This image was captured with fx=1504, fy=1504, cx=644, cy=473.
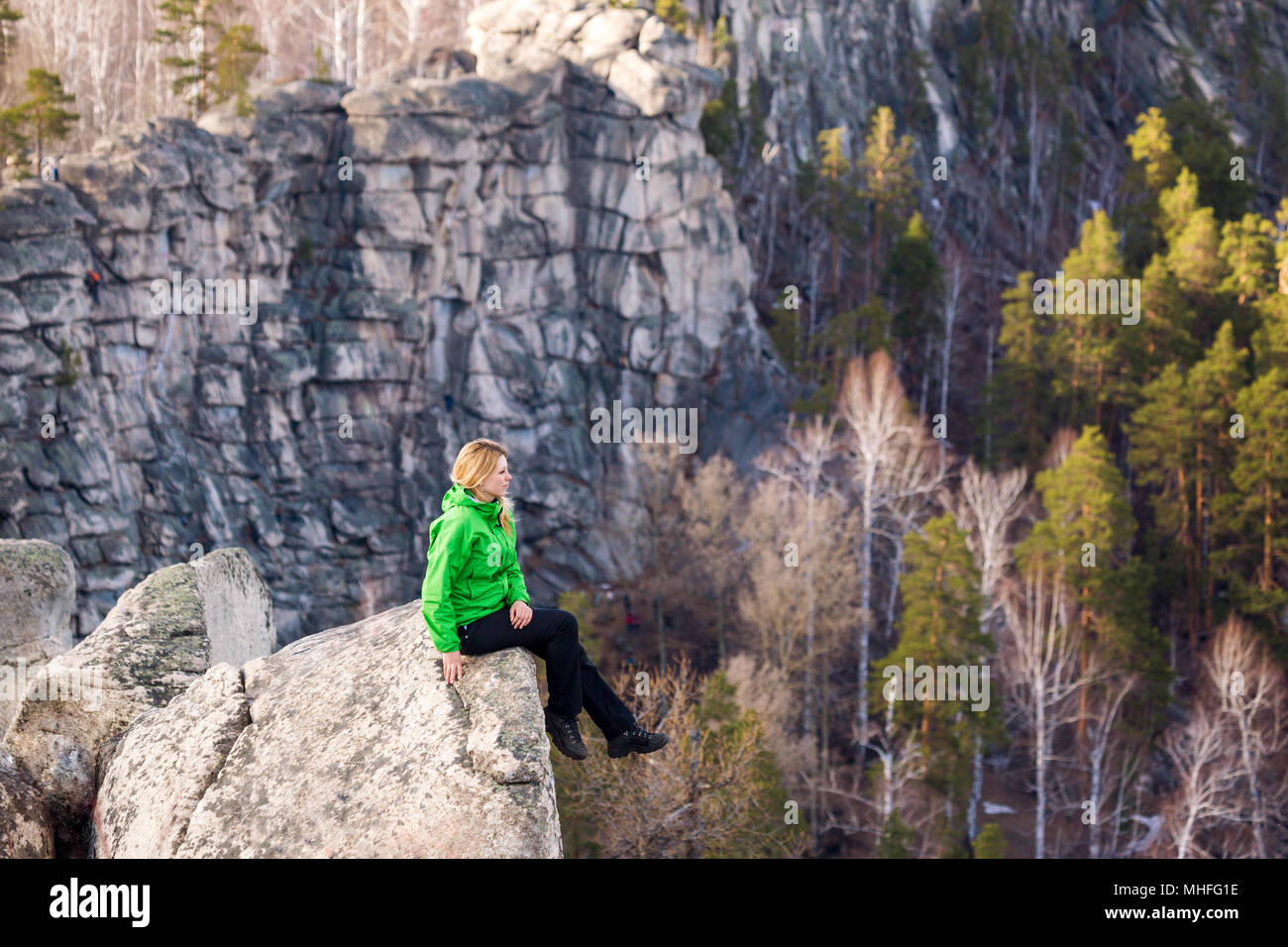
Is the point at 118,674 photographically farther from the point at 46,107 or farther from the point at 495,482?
the point at 46,107

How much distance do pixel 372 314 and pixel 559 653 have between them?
44500 millimetres

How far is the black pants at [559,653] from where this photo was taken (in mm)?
8297

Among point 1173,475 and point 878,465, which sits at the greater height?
point 878,465

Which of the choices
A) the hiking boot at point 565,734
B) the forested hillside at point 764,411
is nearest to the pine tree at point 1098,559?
the forested hillside at point 764,411

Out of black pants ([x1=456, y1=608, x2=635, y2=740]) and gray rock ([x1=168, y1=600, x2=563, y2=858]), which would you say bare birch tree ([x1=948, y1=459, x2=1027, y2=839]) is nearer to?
black pants ([x1=456, y1=608, x2=635, y2=740])

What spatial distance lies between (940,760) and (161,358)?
84.1ft

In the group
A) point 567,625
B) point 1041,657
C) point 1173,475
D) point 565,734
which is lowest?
point 1041,657

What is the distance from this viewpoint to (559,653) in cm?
853

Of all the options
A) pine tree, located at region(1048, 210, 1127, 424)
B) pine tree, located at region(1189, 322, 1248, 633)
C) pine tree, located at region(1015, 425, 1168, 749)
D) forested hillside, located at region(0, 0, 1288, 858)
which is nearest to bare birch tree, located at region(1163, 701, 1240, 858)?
forested hillside, located at region(0, 0, 1288, 858)

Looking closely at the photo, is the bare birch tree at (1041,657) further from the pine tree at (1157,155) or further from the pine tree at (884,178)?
the pine tree at (1157,155)

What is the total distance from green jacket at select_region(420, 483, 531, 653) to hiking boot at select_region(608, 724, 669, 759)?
1138 mm

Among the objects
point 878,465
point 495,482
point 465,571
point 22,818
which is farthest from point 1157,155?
point 22,818

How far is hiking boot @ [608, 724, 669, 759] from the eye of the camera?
9.04 meters

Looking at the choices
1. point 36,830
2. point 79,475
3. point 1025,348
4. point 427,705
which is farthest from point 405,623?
point 1025,348
